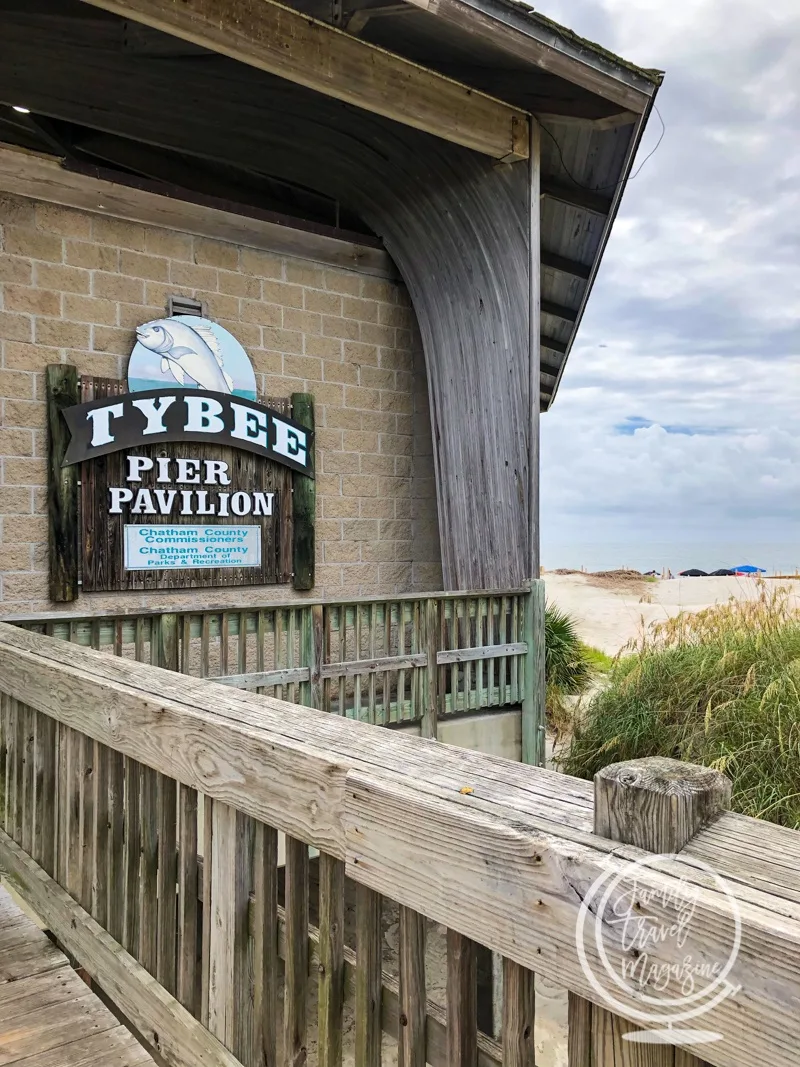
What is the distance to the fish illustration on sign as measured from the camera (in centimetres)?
515

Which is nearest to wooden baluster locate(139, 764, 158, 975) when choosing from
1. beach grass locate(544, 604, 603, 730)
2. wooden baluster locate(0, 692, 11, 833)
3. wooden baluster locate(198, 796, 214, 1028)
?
wooden baluster locate(198, 796, 214, 1028)

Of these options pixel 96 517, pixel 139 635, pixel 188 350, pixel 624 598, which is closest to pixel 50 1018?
pixel 139 635

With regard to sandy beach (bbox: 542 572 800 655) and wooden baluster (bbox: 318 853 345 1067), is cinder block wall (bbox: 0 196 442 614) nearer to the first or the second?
sandy beach (bbox: 542 572 800 655)

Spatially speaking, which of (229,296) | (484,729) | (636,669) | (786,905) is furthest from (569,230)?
(786,905)

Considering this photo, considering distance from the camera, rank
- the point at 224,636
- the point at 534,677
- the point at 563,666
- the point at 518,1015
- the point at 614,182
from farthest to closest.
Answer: the point at 563,666
the point at 614,182
the point at 534,677
the point at 224,636
the point at 518,1015

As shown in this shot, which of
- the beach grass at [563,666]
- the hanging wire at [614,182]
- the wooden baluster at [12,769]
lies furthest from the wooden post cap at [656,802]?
the beach grass at [563,666]

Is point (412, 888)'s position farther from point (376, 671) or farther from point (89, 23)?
point (89, 23)

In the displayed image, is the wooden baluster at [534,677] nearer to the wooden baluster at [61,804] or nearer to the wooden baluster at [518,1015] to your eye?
the wooden baluster at [61,804]

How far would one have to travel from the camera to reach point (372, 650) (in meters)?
4.57

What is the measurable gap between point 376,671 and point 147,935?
295 cm

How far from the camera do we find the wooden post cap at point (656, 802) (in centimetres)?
87

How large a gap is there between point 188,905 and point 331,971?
0.50m

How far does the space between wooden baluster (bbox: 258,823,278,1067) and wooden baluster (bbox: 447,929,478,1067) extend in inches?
17.7

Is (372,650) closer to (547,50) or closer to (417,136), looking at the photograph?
(547,50)
